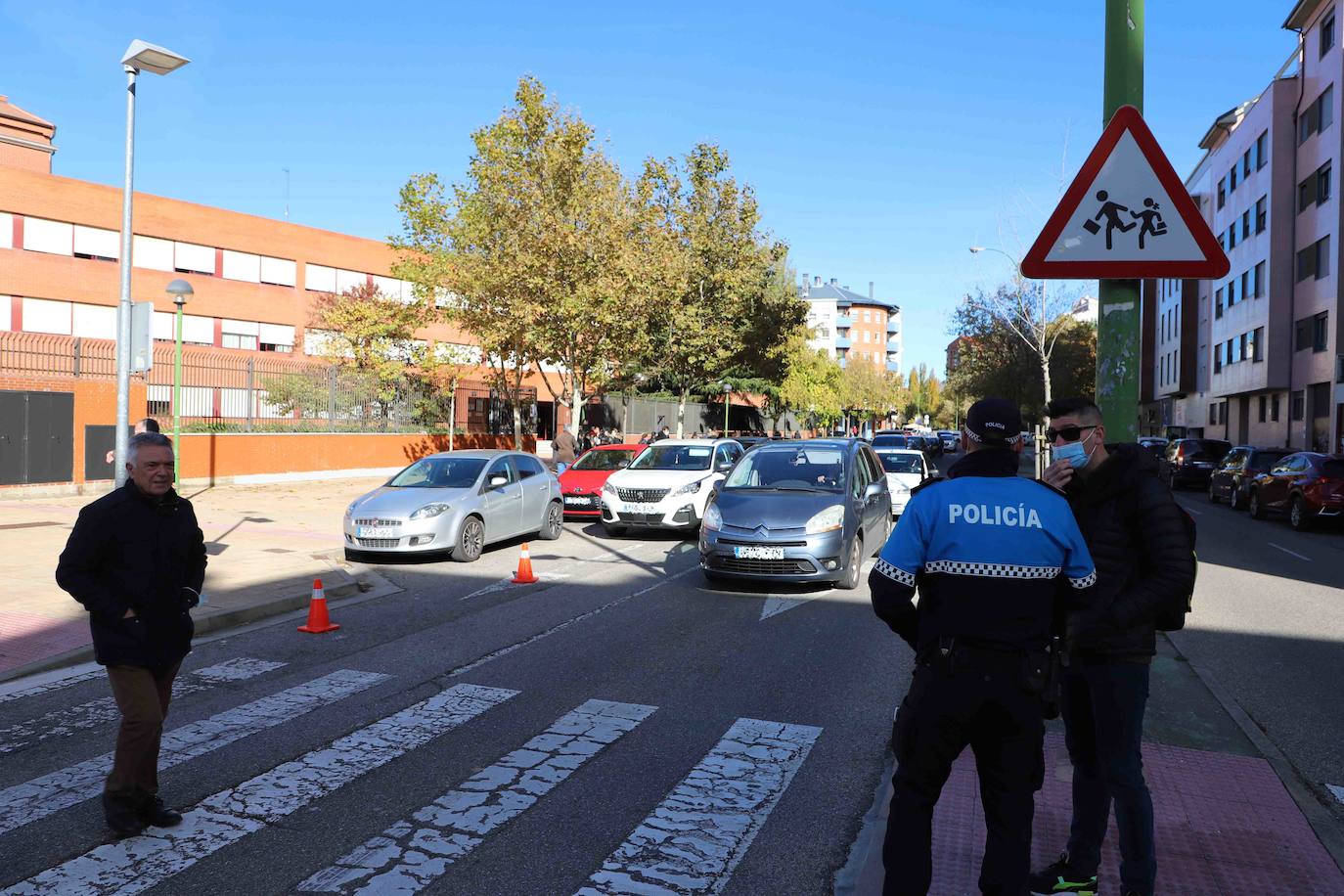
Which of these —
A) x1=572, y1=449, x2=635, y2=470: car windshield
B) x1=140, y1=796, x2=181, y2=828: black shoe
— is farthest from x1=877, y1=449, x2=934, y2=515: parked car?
x1=140, y1=796, x2=181, y2=828: black shoe

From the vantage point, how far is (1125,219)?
13.2ft

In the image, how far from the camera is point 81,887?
3670 mm

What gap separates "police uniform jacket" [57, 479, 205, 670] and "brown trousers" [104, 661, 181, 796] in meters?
0.07

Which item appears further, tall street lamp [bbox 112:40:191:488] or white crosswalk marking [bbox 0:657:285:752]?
tall street lamp [bbox 112:40:191:488]

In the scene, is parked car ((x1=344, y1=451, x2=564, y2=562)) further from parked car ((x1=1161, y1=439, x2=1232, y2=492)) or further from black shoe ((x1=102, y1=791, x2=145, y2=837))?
parked car ((x1=1161, y1=439, x2=1232, y2=492))

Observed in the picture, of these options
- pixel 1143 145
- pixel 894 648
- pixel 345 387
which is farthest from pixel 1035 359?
pixel 1143 145

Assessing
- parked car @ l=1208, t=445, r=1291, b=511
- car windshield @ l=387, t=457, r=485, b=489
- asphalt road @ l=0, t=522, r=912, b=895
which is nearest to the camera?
asphalt road @ l=0, t=522, r=912, b=895

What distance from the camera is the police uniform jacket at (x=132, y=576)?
4207 mm

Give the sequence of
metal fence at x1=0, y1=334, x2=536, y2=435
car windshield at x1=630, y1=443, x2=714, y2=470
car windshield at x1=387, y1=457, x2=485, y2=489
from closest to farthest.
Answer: car windshield at x1=387, y1=457, x2=485, y2=489
car windshield at x1=630, y1=443, x2=714, y2=470
metal fence at x1=0, y1=334, x2=536, y2=435

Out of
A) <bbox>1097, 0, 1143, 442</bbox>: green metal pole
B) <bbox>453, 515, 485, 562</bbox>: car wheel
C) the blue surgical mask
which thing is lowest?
<bbox>453, 515, 485, 562</bbox>: car wheel

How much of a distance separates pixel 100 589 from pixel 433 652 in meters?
3.64

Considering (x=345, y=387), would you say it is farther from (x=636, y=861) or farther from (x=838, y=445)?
(x=636, y=861)

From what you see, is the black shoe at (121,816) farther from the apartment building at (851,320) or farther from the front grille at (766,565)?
the apartment building at (851,320)

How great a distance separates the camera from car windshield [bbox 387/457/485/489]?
43.0ft
